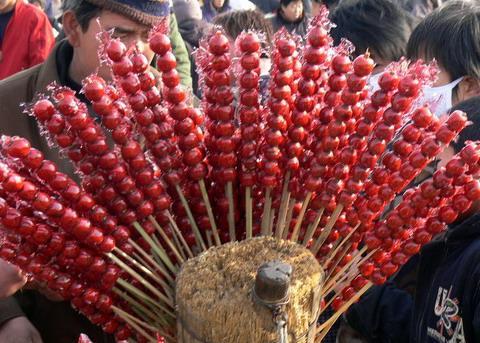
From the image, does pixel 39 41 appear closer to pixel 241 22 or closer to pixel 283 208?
pixel 241 22

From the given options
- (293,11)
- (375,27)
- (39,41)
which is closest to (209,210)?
(375,27)

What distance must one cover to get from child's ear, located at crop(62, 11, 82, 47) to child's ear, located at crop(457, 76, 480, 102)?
1294mm

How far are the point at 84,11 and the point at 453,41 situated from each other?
125cm

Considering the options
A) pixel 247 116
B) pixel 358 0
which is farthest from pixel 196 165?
pixel 358 0

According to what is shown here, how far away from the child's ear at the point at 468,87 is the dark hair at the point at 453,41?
0.02 m

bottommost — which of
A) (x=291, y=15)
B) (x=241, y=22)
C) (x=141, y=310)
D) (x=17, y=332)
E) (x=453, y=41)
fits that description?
(x=291, y=15)

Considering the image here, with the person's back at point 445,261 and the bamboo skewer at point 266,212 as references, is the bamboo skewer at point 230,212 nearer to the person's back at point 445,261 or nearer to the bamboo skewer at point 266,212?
the bamboo skewer at point 266,212

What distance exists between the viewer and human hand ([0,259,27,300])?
1150 mm

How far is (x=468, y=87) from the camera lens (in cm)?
220

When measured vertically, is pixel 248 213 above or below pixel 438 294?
above

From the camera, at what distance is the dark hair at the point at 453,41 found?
7.08 ft

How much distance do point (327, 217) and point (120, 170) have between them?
35 centimetres

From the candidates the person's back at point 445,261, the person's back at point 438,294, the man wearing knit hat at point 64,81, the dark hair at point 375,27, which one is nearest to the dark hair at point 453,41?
the person's back at point 445,261

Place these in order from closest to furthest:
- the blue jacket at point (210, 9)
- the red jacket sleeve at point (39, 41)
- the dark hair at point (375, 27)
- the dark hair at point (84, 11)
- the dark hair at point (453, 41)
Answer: the dark hair at point (84, 11), the dark hair at point (453, 41), the dark hair at point (375, 27), the red jacket sleeve at point (39, 41), the blue jacket at point (210, 9)
